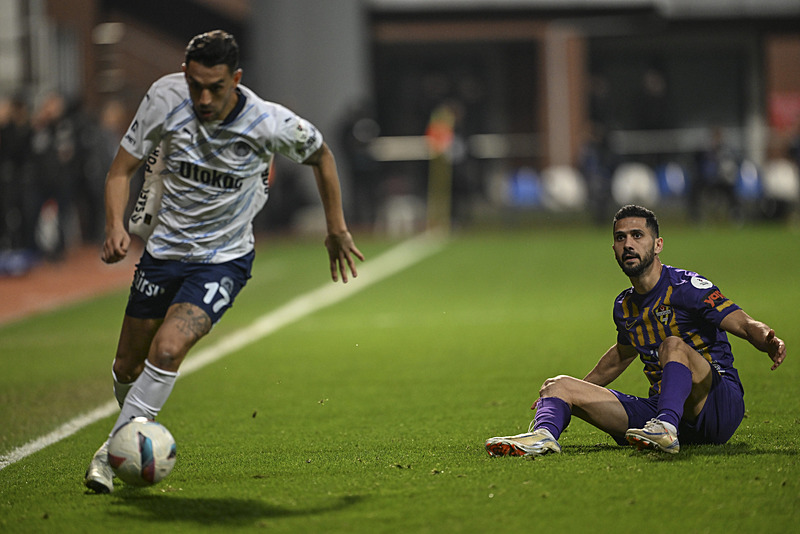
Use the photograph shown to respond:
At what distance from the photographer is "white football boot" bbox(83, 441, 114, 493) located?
17.7 ft

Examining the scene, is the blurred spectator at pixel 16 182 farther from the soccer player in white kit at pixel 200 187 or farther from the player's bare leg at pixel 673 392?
the player's bare leg at pixel 673 392

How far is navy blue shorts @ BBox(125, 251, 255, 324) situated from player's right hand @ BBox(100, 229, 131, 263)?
325 mm

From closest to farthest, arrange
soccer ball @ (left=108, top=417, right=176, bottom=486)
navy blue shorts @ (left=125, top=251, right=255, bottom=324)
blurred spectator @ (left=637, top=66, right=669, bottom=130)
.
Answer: soccer ball @ (left=108, top=417, right=176, bottom=486), navy blue shorts @ (left=125, top=251, right=255, bottom=324), blurred spectator @ (left=637, top=66, right=669, bottom=130)

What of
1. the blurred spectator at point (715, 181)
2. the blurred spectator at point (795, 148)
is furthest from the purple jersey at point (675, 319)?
the blurred spectator at point (795, 148)

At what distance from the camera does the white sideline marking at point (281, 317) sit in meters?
7.14

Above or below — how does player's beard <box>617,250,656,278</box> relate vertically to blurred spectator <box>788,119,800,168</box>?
below

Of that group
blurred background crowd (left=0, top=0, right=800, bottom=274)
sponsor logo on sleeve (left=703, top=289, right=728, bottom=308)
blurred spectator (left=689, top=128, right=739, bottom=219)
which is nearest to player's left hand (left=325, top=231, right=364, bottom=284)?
sponsor logo on sleeve (left=703, top=289, right=728, bottom=308)

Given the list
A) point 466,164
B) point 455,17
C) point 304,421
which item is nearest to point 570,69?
point 455,17

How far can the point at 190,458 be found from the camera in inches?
243

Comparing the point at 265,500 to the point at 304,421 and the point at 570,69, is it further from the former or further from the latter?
the point at 570,69

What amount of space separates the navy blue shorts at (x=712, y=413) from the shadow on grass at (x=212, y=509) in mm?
1535

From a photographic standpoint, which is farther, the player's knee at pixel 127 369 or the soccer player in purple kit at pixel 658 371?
the player's knee at pixel 127 369

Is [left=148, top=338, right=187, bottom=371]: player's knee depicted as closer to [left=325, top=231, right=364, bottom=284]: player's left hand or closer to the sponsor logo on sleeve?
[left=325, top=231, right=364, bottom=284]: player's left hand

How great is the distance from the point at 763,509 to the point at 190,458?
115 inches
